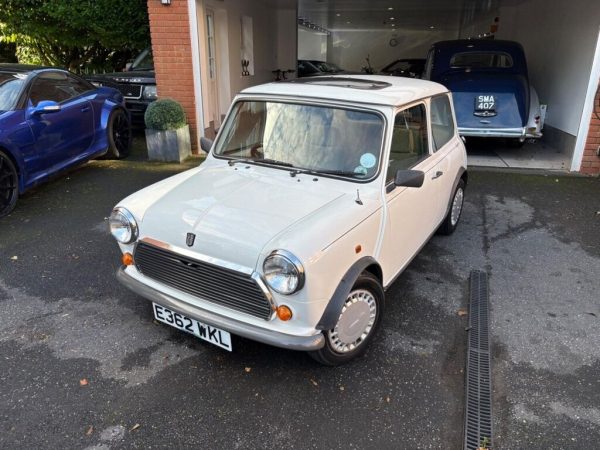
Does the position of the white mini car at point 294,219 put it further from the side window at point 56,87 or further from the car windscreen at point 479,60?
the car windscreen at point 479,60

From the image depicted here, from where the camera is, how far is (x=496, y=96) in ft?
25.2

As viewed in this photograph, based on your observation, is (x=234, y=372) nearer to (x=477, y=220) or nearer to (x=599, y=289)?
(x=599, y=289)

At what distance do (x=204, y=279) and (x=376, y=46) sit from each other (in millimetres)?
29558

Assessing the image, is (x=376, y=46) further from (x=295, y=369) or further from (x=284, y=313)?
(x=284, y=313)

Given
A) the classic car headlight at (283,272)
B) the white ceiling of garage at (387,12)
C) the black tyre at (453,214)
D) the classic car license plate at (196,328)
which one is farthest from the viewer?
the white ceiling of garage at (387,12)

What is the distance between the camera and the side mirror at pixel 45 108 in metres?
5.57

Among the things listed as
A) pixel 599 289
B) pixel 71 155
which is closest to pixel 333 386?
pixel 599 289

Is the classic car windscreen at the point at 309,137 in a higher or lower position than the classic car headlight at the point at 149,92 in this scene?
higher

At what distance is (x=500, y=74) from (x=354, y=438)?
301 inches

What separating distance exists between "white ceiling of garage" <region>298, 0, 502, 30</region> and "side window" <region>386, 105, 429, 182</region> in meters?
13.2

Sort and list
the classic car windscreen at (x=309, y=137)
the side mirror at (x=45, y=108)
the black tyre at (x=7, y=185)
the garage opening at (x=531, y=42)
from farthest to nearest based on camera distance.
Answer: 1. the garage opening at (x=531, y=42)
2. the side mirror at (x=45, y=108)
3. the black tyre at (x=7, y=185)
4. the classic car windscreen at (x=309, y=137)

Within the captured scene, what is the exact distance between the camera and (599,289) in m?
3.86

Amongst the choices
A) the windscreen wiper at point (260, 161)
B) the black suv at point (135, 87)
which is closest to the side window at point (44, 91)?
the black suv at point (135, 87)

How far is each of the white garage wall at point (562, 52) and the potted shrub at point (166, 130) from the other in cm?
641
